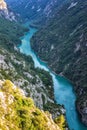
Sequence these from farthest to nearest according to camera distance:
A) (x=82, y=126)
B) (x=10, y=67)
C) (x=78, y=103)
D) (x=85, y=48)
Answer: (x=85, y=48) < (x=10, y=67) < (x=78, y=103) < (x=82, y=126)

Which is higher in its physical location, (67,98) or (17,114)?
(67,98)

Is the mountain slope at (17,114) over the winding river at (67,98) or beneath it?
beneath

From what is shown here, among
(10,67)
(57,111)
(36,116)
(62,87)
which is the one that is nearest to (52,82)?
(62,87)

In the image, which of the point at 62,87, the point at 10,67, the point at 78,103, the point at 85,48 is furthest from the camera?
the point at 85,48

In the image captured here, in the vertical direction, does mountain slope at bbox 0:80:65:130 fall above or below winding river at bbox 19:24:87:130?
below

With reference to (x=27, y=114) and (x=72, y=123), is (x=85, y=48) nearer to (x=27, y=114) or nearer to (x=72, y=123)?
(x=72, y=123)

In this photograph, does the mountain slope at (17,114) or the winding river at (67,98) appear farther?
the winding river at (67,98)

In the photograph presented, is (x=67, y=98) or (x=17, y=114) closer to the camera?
(x=17, y=114)

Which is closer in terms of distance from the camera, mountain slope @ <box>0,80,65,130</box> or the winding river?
mountain slope @ <box>0,80,65,130</box>
